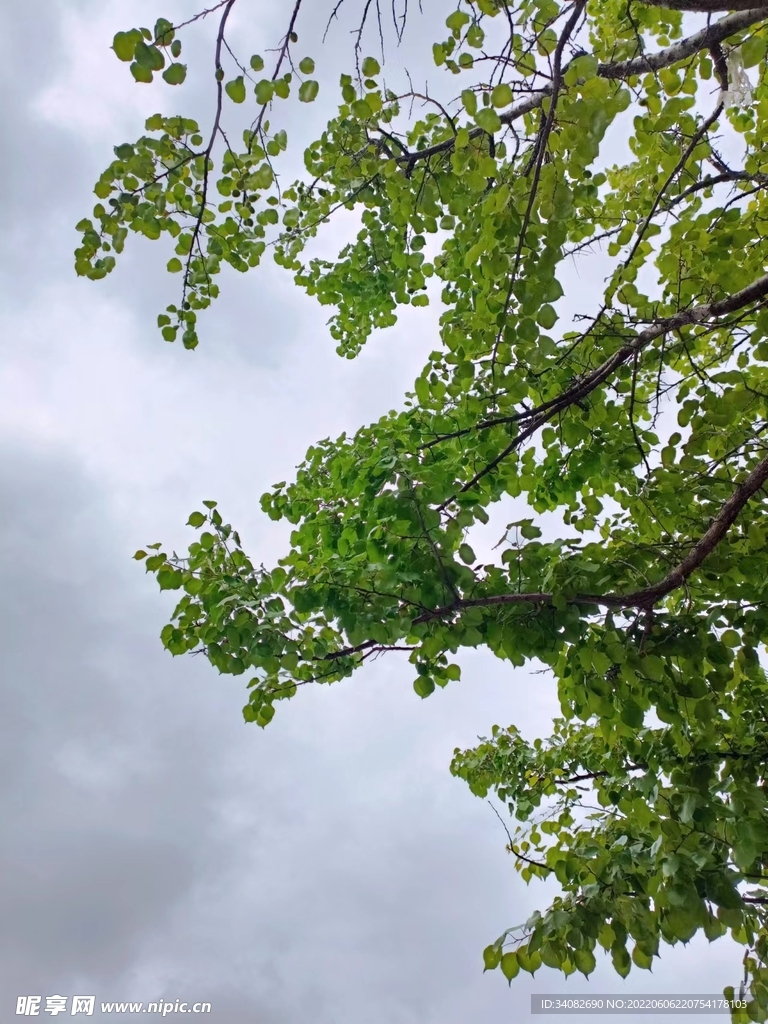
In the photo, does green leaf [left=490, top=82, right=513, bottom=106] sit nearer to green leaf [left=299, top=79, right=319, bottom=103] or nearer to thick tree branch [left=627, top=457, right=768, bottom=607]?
green leaf [left=299, top=79, right=319, bottom=103]

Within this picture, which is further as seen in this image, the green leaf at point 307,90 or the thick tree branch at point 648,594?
the green leaf at point 307,90

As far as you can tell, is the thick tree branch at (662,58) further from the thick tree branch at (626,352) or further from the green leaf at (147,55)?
the green leaf at (147,55)

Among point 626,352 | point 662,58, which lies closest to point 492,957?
point 626,352

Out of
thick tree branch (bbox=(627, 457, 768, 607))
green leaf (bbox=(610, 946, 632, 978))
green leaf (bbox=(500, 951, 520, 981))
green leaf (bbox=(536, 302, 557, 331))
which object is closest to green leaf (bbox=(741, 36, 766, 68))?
green leaf (bbox=(536, 302, 557, 331))

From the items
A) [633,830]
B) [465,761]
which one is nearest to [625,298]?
[633,830]

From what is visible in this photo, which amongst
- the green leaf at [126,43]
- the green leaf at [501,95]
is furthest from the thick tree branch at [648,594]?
the green leaf at [126,43]

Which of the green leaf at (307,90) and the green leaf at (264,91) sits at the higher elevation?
the green leaf at (307,90)

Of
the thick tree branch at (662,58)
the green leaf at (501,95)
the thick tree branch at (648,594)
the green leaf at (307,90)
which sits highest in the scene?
the thick tree branch at (662,58)

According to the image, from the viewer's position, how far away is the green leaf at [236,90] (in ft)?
7.20

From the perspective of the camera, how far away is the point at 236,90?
7.24 feet

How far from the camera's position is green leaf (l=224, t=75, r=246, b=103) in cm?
220

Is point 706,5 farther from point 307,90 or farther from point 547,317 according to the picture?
point 307,90

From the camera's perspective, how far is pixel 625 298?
2.71m

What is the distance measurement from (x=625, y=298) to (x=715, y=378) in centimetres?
59
